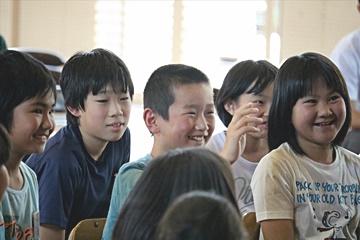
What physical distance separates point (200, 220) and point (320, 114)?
1.08 metres

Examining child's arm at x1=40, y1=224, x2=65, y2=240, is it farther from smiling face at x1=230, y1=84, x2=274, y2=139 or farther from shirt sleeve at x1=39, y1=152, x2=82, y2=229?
smiling face at x1=230, y1=84, x2=274, y2=139

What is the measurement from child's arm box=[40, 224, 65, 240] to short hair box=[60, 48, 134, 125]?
1.34 ft

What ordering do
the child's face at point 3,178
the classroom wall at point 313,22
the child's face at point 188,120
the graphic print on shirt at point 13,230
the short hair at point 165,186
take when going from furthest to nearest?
the classroom wall at point 313,22, the child's face at point 188,120, the graphic print on shirt at point 13,230, the child's face at point 3,178, the short hair at point 165,186

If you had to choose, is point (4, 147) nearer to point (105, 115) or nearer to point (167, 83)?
point (167, 83)

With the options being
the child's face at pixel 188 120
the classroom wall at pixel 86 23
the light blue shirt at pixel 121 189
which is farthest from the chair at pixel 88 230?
the classroom wall at pixel 86 23

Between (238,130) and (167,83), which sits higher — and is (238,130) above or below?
below

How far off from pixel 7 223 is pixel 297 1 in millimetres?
5351

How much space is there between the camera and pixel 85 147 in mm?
2150

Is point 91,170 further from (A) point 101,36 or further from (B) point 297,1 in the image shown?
(B) point 297,1

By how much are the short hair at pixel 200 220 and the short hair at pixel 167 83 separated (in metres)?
1.11

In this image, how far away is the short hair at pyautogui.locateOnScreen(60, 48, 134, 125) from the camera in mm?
2166

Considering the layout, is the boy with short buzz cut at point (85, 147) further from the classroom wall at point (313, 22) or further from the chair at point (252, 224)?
the classroom wall at point (313, 22)

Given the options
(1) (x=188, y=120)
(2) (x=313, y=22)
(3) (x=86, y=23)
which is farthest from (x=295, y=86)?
(2) (x=313, y=22)

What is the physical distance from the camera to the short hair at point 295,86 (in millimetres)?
1784
